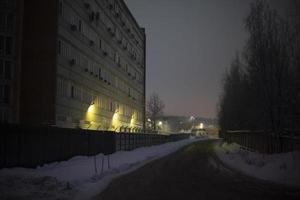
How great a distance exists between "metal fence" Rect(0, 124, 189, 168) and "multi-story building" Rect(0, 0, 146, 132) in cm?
1339

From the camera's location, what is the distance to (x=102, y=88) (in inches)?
2569

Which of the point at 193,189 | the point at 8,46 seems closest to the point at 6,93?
the point at 8,46

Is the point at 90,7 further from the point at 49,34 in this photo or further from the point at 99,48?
the point at 49,34

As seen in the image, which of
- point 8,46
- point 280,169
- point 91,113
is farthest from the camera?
point 91,113

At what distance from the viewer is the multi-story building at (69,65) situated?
46.2 meters

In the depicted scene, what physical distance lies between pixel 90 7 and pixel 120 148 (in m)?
26.0

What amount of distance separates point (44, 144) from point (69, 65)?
28328mm

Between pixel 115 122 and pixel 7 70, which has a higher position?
pixel 7 70

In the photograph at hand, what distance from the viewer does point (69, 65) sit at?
1972 inches

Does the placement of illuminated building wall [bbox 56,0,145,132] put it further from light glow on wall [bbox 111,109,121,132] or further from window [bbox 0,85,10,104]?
window [bbox 0,85,10,104]

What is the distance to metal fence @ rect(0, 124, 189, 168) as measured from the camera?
760 inches

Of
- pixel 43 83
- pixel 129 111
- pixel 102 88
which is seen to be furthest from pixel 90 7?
pixel 129 111

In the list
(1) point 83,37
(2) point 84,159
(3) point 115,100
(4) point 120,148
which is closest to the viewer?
(2) point 84,159

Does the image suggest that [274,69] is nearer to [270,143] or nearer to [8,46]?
[270,143]
